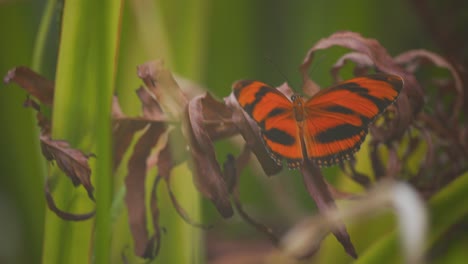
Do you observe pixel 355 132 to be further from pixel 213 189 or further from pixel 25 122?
pixel 25 122

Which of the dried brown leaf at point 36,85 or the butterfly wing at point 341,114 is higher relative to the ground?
the dried brown leaf at point 36,85

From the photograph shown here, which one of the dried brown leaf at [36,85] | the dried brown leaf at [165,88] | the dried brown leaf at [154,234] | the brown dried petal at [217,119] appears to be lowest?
the dried brown leaf at [154,234]

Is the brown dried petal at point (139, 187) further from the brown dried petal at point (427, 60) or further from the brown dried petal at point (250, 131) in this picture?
the brown dried petal at point (427, 60)

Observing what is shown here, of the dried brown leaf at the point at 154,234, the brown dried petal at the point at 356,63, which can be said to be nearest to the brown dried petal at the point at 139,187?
the dried brown leaf at the point at 154,234

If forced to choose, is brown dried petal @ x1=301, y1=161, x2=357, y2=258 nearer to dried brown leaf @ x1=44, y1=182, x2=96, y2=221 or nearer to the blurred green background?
the blurred green background

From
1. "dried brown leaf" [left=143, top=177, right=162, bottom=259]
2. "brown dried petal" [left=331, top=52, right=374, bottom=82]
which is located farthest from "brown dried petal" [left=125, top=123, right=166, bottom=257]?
"brown dried petal" [left=331, top=52, right=374, bottom=82]

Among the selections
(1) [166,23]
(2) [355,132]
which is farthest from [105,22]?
(2) [355,132]

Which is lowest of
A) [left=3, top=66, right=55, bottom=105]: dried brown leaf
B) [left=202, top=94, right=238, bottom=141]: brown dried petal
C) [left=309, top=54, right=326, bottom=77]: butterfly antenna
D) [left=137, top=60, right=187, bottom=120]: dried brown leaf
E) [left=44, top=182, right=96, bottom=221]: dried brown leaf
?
[left=44, top=182, right=96, bottom=221]: dried brown leaf

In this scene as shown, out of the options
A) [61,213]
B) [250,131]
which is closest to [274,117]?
[250,131]
